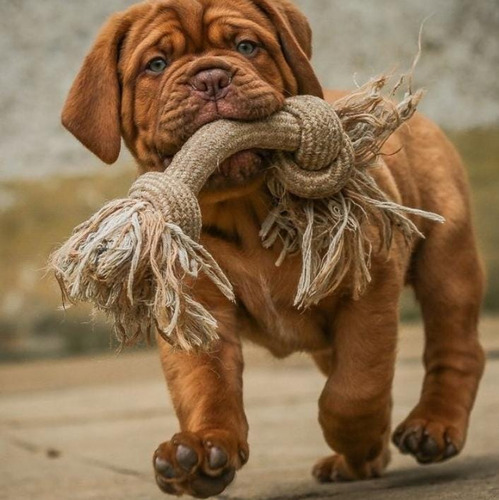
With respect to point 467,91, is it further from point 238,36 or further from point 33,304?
point 238,36

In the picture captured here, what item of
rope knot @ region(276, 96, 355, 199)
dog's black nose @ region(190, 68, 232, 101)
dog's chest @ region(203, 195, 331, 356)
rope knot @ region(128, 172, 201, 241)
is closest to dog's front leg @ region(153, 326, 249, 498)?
dog's chest @ region(203, 195, 331, 356)

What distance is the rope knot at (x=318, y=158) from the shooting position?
3.52 meters

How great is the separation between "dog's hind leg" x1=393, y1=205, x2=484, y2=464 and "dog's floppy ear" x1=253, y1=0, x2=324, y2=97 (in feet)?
3.12

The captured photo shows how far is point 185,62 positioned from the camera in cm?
375

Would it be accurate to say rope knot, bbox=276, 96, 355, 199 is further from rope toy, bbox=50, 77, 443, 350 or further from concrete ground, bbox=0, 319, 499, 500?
concrete ground, bbox=0, 319, 499, 500

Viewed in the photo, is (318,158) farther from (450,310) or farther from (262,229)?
(450,310)

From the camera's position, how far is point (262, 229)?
147 inches

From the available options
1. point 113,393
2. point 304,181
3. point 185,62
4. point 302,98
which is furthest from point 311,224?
point 113,393

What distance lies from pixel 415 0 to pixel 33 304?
3.44m

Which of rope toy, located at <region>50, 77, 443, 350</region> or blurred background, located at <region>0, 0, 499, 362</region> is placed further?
blurred background, located at <region>0, 0, 499, 362</region>

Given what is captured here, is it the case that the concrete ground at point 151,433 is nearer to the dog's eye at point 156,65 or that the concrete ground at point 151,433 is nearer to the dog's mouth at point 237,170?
the dog's mouth at point 237,170

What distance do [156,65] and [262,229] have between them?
604 millimetres

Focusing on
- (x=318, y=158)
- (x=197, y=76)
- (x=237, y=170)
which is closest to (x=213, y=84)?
(x=197, y=76)

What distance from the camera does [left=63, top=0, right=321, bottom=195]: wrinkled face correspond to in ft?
11.6
